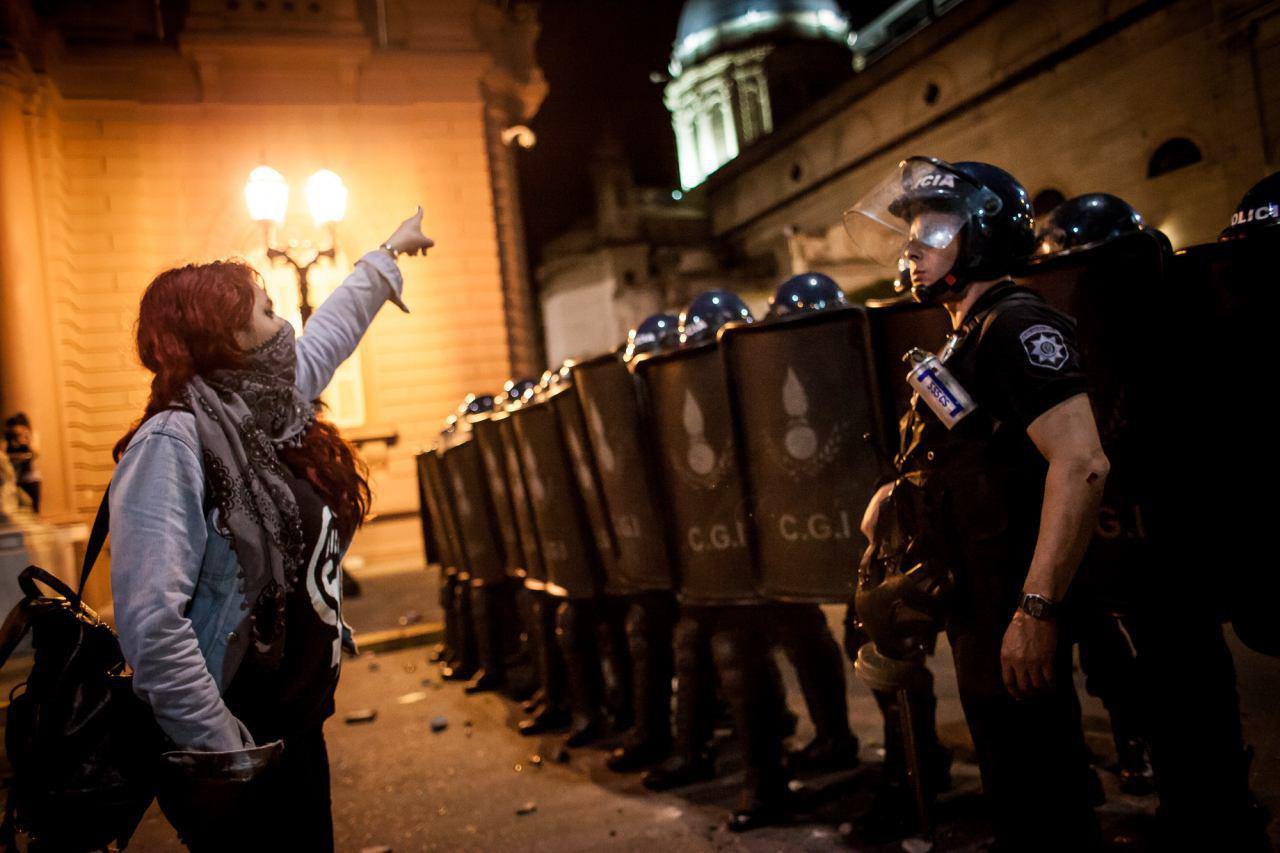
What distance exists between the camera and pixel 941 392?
2199 millimetres

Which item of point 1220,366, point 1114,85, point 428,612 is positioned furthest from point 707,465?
point 1114,85

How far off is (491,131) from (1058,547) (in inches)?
699

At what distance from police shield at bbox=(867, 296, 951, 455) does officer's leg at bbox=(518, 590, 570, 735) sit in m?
3.09

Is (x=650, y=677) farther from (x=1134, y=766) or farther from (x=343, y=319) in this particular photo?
(x=343, y=319)

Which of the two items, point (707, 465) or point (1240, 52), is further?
point (1240, 52)

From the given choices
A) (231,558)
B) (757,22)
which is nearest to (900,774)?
(231,558)

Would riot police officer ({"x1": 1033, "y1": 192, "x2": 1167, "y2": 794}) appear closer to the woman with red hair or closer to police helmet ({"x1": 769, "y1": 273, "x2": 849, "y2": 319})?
police helmet ({"x1": 769, "y1": 273, "x2": 849, "y2": 319})

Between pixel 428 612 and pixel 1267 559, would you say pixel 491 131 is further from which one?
pixel 1267 559

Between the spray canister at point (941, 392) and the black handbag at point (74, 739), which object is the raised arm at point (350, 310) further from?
the spray canister at point (941, 392)

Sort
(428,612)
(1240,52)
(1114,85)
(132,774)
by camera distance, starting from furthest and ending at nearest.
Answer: (1114,85)
(1240,52)
(428,612)
(132,774)

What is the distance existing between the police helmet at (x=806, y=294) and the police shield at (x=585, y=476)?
1175 mm

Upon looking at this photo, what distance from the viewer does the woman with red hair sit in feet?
6.04

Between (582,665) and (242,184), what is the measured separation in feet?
46.5

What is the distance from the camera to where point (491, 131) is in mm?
18047
